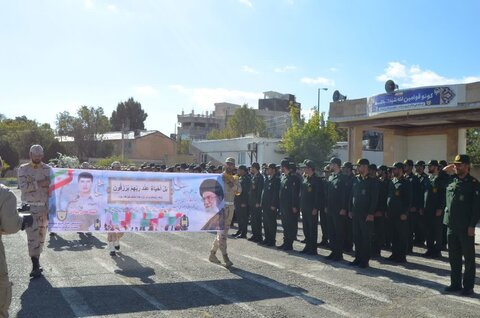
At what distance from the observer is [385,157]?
24.1m

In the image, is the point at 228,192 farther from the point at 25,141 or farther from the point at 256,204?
the point at 25,141

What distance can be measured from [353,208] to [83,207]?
5.27m

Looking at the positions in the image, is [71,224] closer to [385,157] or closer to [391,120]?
[391,120]

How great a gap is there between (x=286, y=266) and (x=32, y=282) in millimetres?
4478

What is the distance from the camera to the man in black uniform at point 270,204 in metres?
11.7

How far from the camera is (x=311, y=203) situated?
419 inches

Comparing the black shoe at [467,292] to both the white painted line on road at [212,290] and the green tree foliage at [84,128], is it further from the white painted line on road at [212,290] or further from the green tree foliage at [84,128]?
the green tree foliage at [84,128]

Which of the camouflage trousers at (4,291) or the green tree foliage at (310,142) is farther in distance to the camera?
the green tree foliage at (310,142)

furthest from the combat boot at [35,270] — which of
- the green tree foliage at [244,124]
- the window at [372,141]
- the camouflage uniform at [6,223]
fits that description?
the green tree foliage at [244,124]

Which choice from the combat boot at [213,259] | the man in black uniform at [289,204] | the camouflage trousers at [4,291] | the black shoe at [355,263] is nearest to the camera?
the camouflage trousers at [4,291]

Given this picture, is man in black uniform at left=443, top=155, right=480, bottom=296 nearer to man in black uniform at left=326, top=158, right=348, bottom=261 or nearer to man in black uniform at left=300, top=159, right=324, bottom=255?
man in black uniform at left=326, top=158, right=348, bottom=261

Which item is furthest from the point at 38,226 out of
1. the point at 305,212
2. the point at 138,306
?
the point at 305,212

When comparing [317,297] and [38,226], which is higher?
[38,226]

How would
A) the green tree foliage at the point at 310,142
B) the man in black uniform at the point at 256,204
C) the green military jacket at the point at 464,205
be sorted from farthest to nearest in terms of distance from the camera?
the green tree foliage at the point at 310,142
the man in black uniform at the point at 256,204
the green military jacket at the point at 464,205
